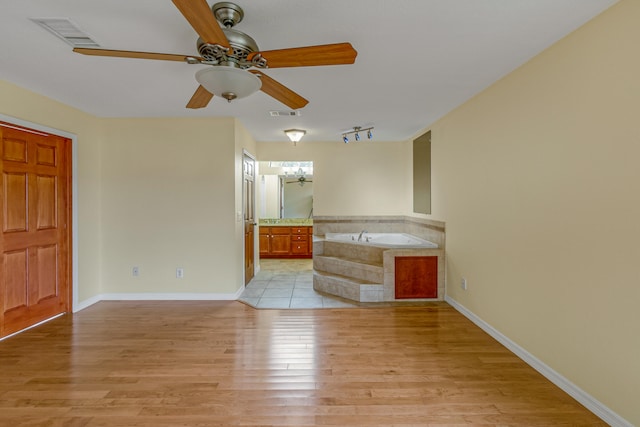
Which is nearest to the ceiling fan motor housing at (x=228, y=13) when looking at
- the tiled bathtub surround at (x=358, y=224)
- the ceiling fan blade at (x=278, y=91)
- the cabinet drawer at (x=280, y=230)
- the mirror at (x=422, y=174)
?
the ceiling fan blade at (x=278, y=91)

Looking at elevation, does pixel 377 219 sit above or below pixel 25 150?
below

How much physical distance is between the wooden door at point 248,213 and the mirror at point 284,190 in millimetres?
2300

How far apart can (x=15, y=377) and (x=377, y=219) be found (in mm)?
5029

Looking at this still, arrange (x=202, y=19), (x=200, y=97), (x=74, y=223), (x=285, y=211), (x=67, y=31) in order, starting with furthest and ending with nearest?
(x=285, y=211)
(x=74, y=223)
(x=200, y=97)
(x=67, y=31)
(x=202, y=19)

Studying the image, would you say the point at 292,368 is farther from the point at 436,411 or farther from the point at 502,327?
the point at 502,327

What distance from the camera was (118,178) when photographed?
14.1 ft

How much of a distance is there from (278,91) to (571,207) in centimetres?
215

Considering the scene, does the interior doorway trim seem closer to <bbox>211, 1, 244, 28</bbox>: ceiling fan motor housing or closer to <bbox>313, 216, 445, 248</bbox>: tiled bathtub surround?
<bbox>211, 1, 244, 28</bbox>: ceiling fan motor housing

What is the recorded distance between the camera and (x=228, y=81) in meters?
1.73

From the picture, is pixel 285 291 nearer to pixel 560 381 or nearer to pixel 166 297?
pixel 166 297

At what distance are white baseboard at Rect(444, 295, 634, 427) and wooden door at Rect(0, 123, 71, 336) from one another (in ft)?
15.6

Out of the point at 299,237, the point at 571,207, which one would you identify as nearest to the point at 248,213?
the point at 299,237

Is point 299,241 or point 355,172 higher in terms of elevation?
point 355,172

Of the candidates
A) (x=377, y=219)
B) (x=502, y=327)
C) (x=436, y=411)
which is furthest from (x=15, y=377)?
(x=377, y=219)
